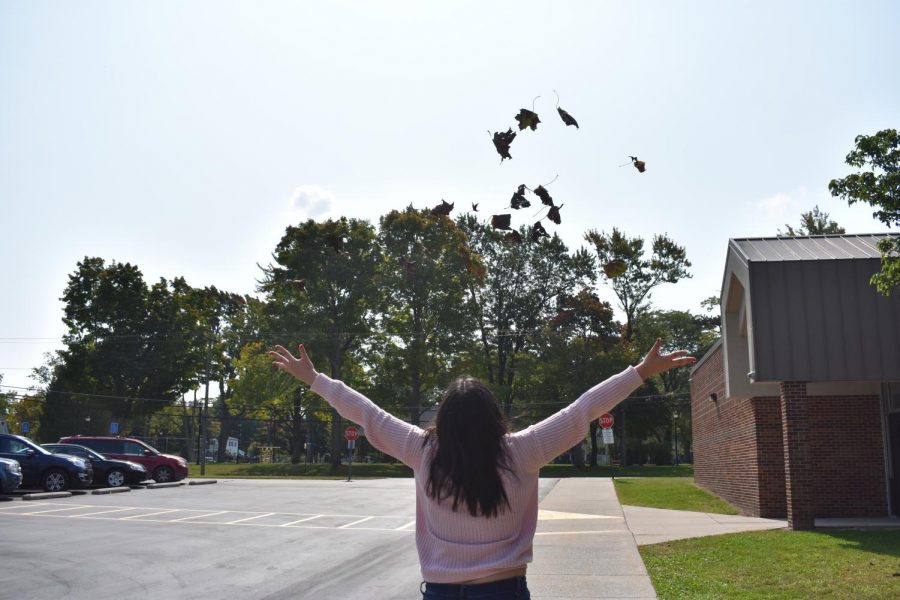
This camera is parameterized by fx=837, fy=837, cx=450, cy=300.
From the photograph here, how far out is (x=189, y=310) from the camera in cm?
6284

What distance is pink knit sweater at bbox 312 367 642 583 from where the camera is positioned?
301 centimetres

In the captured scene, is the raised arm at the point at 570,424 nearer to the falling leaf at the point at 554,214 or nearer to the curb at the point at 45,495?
the falling leaf at the point at 554,214

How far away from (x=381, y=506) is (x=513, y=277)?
38.9 metres

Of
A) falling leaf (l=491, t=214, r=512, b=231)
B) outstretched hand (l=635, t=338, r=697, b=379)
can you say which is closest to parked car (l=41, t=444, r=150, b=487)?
falling leaf (l=491, t=214, r=512, b=231)

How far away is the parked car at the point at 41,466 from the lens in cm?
2408

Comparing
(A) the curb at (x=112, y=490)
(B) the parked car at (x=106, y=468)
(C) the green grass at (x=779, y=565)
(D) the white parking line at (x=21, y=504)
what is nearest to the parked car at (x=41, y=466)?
(A) the curb at (x=112, y=490)

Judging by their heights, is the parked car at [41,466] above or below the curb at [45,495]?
above

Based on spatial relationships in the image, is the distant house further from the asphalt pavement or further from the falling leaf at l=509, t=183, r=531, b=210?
the falling leaf at l=509, t=183, r=531, b=210

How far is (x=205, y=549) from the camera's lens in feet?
41.3

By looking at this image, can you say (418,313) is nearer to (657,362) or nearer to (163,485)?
(163,485)

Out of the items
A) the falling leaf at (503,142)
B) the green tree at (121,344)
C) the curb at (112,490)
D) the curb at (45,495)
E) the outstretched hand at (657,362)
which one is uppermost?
the green tree at (121,344)

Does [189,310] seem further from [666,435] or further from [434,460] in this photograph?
[434,460]

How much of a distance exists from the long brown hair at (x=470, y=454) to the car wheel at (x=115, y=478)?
90.2 feet

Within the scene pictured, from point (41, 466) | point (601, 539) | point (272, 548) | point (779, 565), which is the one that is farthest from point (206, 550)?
point (41, 466)
